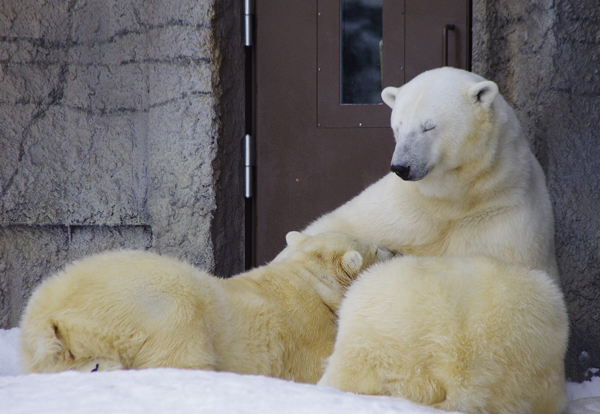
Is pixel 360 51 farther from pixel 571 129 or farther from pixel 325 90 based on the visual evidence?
pixel 571 129

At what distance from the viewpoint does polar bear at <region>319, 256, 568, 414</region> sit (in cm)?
184

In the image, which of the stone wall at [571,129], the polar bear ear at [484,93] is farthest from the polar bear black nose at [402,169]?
the stone wall at [571,129]

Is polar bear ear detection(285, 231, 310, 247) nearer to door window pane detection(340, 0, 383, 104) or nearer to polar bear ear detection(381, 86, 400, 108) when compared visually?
polar bear ear detection(381, 86, 400, 108)

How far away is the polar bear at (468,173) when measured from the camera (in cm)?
246

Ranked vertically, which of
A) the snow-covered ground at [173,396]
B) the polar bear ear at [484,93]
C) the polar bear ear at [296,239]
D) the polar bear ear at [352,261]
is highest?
the polar bear ear at [484,93]

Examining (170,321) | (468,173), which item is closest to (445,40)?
(468,173)

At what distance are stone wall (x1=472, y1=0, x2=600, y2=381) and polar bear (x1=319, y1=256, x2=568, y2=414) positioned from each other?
144 centimetres

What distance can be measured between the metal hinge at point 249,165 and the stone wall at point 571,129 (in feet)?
5.78

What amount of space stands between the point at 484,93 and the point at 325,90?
6.01ft

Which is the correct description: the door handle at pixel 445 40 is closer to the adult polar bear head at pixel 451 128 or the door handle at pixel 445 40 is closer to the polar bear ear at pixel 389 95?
the polar bear ear at pixel 389 95

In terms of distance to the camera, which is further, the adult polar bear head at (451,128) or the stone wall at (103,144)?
the stone wall at (103,144)

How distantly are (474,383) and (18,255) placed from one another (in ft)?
10.6

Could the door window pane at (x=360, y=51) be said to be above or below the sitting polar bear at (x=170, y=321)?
above

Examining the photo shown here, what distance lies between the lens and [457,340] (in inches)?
72.8
